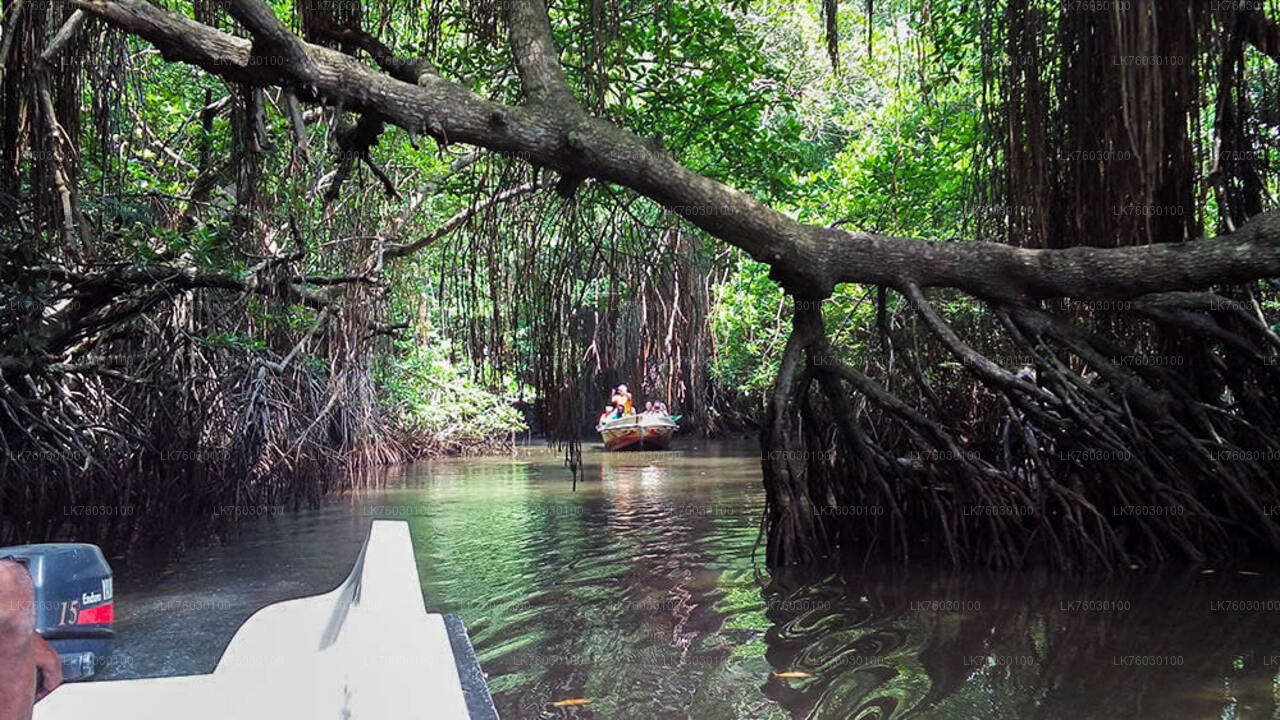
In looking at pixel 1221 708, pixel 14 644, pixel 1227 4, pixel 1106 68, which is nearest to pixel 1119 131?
pixel 1106 68

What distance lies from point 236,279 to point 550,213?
7.46 feet

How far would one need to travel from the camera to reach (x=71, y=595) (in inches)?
102

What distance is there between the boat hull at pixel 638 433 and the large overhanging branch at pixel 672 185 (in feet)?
49.0

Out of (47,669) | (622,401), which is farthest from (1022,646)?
(622,401)

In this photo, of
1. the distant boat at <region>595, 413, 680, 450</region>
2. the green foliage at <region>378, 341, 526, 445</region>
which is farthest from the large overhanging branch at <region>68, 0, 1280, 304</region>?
the distant boat at <region>595, 413, 680, 450</region>

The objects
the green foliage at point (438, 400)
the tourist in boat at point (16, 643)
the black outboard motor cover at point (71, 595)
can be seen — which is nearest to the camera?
the tourist in boat at point (16, 643)

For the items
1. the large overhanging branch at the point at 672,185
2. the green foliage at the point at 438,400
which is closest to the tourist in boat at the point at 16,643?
the large overhanging branch at the point at 672,185

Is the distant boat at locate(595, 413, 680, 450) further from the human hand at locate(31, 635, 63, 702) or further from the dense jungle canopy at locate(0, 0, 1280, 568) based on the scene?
the human hand at locate(31, 635, 63, 702)

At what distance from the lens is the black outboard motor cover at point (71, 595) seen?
245cm

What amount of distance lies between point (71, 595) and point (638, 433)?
60.9 ft

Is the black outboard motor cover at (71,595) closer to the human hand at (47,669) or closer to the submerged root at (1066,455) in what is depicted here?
the human hand at (47,669)

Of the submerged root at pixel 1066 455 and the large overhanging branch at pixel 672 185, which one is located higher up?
the large overhanging branch at pixel 672 185

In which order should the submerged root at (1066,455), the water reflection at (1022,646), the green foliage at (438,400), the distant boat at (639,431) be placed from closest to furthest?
the water reflection at (1022,646)
the submerged root at (1066,455)
the green foliage at (438,400)
the distant boat at (639,431)

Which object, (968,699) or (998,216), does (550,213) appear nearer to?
(998,216)
